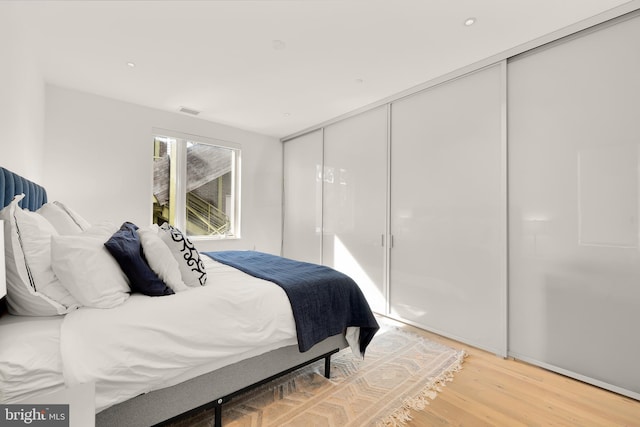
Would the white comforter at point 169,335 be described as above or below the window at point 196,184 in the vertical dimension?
below

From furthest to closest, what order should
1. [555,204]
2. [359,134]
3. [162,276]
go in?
1. [359,134]
2. [555,204]
3. [162,276]

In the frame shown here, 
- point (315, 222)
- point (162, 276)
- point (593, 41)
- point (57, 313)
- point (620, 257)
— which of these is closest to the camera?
point (57, 313)

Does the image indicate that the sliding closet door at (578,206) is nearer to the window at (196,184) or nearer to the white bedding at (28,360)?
the white bedding at (28,360)

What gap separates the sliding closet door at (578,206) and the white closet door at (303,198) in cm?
252

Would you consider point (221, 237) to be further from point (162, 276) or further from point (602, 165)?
point (602, 165)

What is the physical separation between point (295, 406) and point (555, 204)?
2.31m

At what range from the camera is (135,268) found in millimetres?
1516

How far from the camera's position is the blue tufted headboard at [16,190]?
1477mm

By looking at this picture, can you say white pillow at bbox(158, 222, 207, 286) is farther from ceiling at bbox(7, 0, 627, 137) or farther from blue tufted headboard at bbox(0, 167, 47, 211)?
ceiling at bbox(7, 0, 627, 137)

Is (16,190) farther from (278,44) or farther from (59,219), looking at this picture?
(278,44)

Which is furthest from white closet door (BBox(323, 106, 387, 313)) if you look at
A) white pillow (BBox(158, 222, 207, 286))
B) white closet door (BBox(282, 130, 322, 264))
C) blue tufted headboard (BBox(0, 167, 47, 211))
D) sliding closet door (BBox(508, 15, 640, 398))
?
blue tufted headboard (BBox(0, 167, 47, 211))

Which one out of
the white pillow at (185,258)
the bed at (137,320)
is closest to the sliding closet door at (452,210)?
the bed at (137,320)

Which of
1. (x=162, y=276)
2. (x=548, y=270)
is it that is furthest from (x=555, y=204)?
(x=162, y=276)

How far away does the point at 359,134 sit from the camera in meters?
3.73
